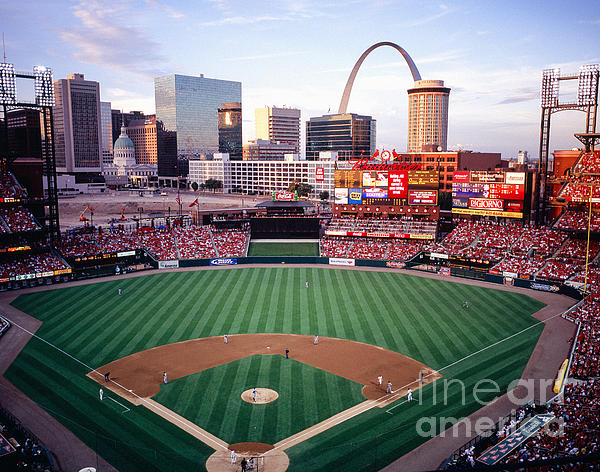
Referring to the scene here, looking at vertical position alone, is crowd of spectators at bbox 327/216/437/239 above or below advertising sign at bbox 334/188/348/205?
below

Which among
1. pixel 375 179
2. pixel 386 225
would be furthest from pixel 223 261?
pixel 375 179

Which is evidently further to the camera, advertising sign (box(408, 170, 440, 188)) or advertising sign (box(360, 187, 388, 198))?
advertising sign (box(360, 187, 388, 198))

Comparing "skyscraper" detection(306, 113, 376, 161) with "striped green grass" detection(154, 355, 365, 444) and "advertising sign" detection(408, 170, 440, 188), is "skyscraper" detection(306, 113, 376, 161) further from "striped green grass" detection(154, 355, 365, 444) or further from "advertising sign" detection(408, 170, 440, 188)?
"striped green grass" detection(154, 355, 365, 444)

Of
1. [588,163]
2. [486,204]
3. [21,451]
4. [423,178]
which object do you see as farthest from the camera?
[423,178]

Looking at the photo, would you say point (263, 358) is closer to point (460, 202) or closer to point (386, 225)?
point (386, 225)

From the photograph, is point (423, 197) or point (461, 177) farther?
point (423, 197)

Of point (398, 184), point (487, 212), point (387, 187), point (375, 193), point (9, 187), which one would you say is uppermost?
point (398, 184)

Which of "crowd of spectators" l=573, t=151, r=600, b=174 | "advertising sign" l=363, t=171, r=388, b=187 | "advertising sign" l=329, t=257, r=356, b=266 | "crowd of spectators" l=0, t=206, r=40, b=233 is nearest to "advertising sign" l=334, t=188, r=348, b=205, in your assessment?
"advertising sign" l=363, t=171, r=388, b=187

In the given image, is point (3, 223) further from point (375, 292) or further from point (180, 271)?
point (375, 292)
